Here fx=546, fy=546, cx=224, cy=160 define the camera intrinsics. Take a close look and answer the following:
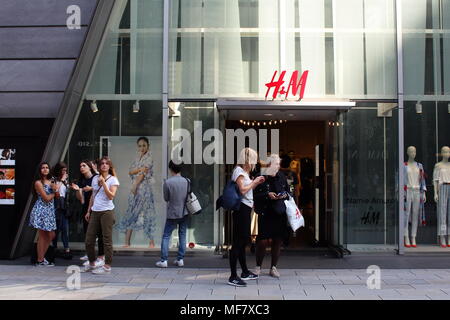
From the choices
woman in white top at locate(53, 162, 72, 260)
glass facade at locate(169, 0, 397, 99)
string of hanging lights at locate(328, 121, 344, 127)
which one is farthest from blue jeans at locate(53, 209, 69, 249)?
string of hanging lights at locate(328, 121, 344, 127)

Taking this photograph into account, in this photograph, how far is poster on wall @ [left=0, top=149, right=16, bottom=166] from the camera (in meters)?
10.4

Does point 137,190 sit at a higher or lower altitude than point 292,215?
higher

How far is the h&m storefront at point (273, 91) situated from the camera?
10.7 meters

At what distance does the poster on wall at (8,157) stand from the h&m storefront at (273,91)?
1.00 meters

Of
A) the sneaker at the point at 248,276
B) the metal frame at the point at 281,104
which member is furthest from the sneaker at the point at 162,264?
the metal frame at the point at 281,104

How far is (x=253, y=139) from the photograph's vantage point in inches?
462

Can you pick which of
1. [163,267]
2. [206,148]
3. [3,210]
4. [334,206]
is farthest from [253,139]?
[3,210]

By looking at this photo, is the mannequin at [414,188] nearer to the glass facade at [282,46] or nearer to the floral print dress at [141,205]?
the glass facade at [282,46]

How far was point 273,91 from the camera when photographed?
10.6m

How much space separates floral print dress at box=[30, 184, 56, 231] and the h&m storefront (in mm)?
1563

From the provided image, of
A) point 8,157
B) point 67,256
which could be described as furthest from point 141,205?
point 8,157

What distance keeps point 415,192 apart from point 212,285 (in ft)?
17.0

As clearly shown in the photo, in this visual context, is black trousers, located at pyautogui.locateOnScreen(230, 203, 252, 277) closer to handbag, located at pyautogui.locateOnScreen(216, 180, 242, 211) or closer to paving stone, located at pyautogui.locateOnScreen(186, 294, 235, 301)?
handbag, located at pyautogui.locateOnScreen(216, 180, 242, 211)

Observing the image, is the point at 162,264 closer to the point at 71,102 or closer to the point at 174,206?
the point at 174,206
